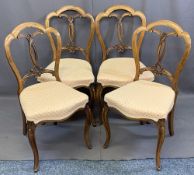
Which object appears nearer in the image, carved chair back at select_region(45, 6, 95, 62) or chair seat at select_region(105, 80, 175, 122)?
chair seat at select_region(105, 80, 175, 122)

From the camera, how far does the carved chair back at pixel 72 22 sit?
2465 mm

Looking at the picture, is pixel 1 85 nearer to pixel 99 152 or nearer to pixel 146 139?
pixel 99 152

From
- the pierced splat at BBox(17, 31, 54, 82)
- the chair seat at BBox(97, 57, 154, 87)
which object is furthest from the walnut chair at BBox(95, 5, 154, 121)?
the pierced splat at BBox(17, 31, 54, 82)

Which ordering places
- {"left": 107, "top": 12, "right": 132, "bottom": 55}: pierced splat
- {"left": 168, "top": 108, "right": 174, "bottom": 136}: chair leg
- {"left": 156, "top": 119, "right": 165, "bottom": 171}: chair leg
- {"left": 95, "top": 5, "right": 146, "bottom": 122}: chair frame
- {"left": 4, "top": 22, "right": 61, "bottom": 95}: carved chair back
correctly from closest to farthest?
{"left": 156, "top": 119, "right": 165, "bottom": 171}: chair leg, {"left": 4, "top": 22, "right": 61, "bottom": 95}: carved chair back, {"left": 168, "top": 108, "right": 174, "bottom": 136}: chair leg, {"left": 95, "top": 5, "right": 146, "bottom": 122}: chair frame, {"left": 107, "top": 12, "right": 132, "bottom": 55}: pierced splat

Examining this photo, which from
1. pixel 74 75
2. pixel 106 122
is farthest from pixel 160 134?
pixel 74 75

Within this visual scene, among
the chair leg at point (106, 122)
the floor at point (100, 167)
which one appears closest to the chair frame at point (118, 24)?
the chair leg at point (106, 122)

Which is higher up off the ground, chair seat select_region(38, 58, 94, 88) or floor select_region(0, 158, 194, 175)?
chair seat select_region(38, 58, 94, 88)

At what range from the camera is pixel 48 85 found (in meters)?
2.13

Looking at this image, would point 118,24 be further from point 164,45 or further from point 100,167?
point 100,167

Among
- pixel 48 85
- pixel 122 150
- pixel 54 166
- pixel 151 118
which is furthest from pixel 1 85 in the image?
pixel 151 118

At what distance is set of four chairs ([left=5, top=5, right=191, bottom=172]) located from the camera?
189cm

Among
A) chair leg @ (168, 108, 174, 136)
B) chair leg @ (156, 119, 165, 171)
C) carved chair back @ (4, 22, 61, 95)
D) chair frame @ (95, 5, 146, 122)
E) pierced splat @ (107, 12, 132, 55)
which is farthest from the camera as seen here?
pierced splat @ (107, 12, 132, 55)

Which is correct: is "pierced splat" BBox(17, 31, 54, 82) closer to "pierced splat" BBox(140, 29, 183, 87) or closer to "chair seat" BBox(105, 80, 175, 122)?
"chair seat" BBox(105, 80, 175, 122)

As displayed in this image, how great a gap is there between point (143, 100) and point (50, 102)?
59 cm
